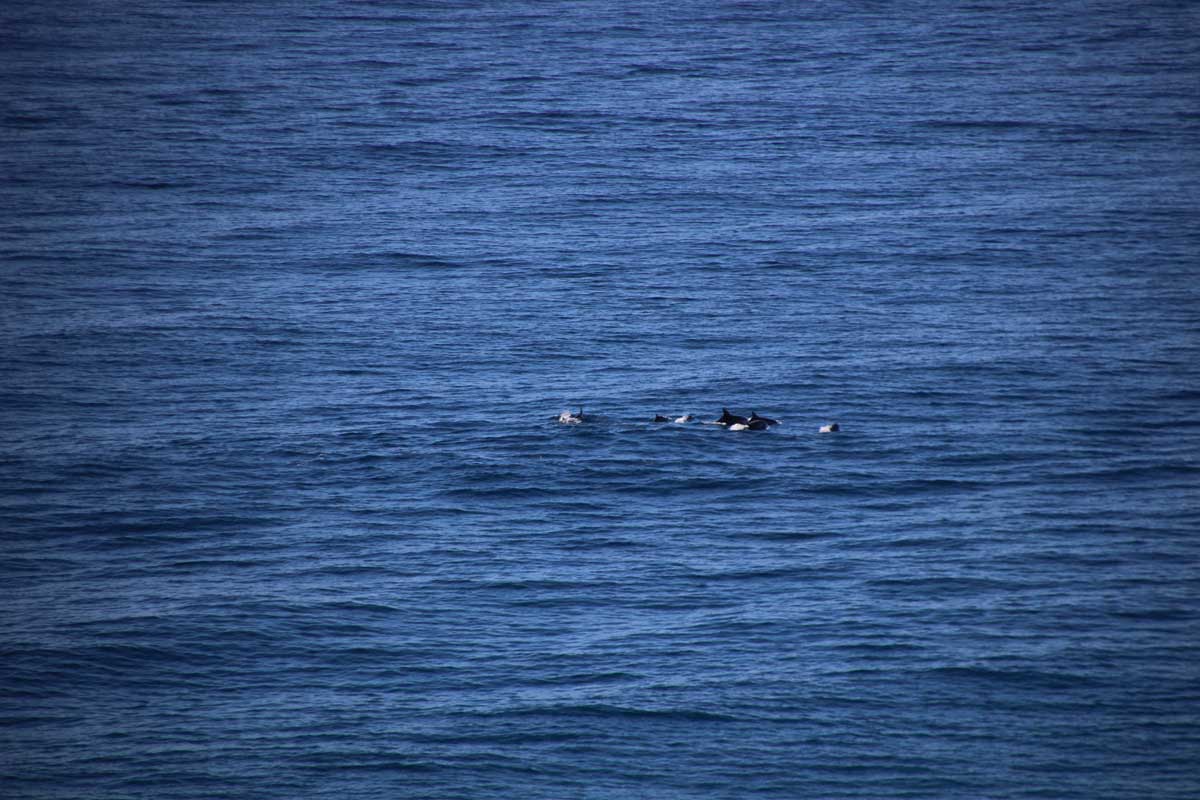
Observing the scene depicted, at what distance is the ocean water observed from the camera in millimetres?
45438

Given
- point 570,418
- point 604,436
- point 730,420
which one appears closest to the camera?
point 604,436

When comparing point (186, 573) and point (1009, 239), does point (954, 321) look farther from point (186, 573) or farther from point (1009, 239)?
point (186, 573)

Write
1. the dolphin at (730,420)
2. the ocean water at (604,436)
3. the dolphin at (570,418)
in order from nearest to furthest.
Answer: the ocean water at (604,436) → the dolphin at (730,420) → the dolphin at (570,418)

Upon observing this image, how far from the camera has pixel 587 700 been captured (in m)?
46.9

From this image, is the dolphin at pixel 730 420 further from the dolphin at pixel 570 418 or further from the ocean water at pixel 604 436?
the dolphin at pixel 570 418

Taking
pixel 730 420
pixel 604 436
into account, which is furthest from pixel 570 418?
pixel 730 420

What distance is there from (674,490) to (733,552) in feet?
20.4

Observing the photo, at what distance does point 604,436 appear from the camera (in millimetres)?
67375

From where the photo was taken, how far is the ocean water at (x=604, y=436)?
149 feet

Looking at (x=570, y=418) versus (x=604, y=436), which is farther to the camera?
(x=570, y=418)

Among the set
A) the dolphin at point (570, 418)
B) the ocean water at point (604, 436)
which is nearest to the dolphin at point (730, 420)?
the ocean water at point (604, 436)

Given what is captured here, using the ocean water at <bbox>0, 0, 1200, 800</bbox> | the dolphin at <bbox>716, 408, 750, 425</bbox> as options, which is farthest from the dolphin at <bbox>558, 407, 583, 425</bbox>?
the dolphin at <bbox>716, 408, 750, 425</bbox>

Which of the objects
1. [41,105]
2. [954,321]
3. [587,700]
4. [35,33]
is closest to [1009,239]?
[954,321]

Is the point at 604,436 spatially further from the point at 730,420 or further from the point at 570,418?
the point at 730,420
